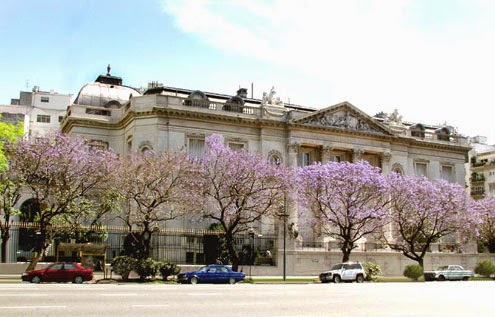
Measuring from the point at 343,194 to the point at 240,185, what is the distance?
8.84 meters

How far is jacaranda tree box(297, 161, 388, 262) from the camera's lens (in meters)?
45.0

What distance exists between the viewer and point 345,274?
3841 centimetres

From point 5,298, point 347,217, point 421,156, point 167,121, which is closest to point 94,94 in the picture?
point 167,121

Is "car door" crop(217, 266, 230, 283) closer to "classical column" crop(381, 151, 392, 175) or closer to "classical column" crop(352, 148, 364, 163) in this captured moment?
A: "classical column" crop(352, 148, 364, 163)

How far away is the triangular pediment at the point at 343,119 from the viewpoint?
56750mm

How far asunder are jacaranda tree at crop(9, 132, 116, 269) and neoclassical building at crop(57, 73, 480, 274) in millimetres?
11273

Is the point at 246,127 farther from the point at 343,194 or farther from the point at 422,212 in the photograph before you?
the point at 422,212

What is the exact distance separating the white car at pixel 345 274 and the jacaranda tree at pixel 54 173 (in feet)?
53.1

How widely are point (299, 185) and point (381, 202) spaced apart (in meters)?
7.31

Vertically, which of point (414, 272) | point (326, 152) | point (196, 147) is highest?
point (326, 152)

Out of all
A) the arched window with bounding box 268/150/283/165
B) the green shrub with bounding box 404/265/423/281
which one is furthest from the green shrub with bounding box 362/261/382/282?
the arched window with bounding box 268/150/283/165

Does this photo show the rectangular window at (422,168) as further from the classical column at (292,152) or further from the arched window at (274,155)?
the arched window at (274,155)

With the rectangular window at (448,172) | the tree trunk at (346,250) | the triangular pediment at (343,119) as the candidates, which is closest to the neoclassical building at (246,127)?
the triangular pediment at (343,119)

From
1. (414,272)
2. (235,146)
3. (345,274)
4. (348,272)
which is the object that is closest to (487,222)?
(414,272)
